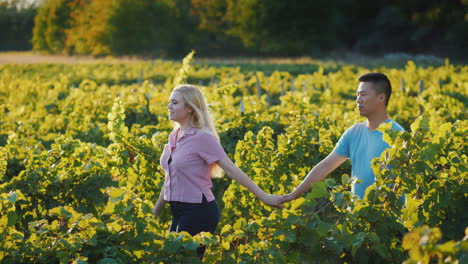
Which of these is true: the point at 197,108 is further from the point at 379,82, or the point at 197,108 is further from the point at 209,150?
the point at 379,82

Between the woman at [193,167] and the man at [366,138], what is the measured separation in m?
0.51

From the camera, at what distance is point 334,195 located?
9.90 ft

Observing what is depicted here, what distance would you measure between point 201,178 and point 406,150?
1279 millimetres

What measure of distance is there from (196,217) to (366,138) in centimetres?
116

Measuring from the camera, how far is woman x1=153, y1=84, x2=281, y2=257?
377 centimetres

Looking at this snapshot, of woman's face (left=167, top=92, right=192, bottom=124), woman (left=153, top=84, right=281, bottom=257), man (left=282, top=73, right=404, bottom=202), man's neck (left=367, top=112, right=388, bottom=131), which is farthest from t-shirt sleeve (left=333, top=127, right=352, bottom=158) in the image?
woman's face (left=167, top=92, right=192, bottom=124)

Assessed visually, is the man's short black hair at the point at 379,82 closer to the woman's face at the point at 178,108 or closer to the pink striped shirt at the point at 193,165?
the pink striped shirt at the point at 193,165

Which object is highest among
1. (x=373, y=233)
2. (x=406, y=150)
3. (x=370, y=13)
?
(x=370, y=13)

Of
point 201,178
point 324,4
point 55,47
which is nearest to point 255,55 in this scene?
point 324,4

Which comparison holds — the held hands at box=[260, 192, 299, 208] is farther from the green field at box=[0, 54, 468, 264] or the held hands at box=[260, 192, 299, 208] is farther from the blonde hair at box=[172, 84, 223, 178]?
the blonde hair at box=[172, 84, 223, 178]

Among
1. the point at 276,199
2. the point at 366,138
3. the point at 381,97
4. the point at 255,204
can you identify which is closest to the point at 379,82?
the point at 381,97

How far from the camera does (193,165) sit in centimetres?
379

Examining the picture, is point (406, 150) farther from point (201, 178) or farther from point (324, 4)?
point (324, 4)

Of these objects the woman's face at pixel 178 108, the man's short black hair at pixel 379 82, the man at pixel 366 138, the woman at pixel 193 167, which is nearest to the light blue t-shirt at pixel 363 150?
the man at pixel 366 138
